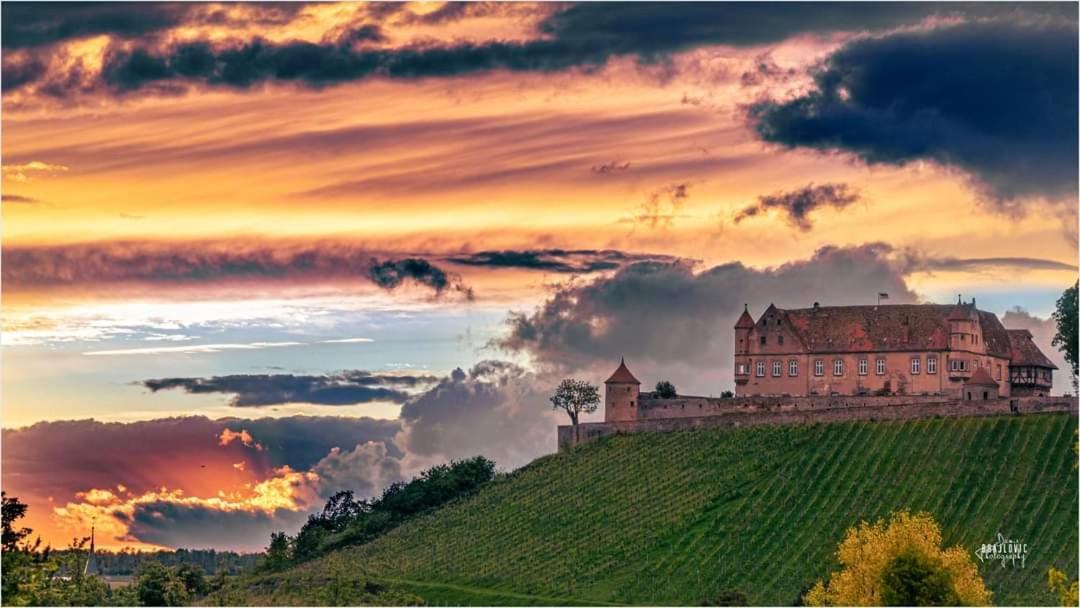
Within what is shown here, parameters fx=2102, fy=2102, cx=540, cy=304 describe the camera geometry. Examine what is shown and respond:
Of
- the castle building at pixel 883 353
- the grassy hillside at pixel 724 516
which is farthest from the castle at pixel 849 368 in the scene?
the grassy hillside at pixel 724 516

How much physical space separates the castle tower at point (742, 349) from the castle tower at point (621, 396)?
5.47m

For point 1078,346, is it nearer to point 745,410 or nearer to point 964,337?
point 964,337

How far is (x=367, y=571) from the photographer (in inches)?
3974

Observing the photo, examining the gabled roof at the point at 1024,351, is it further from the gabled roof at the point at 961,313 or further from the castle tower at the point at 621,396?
the castle tower at the point at 621,396

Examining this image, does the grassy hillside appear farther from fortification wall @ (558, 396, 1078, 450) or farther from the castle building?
the castle building

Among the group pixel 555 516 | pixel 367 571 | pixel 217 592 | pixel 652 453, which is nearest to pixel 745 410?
pixel 652 453

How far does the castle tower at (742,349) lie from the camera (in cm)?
11306

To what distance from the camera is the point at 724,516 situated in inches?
3802

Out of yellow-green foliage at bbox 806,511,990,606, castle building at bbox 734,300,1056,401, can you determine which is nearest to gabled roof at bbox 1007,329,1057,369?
castle building at bbox 734,300,1056,401

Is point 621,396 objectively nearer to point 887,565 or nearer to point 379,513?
point 379,513

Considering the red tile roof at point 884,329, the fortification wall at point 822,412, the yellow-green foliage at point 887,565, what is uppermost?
the red tile roof at point 884,329

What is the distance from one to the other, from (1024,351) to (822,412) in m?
13.6

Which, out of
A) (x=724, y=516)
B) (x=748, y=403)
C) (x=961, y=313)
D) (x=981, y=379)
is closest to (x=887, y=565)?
(x=724, y=516)

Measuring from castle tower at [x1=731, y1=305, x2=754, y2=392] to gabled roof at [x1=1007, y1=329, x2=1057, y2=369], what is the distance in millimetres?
13865
